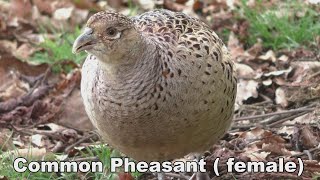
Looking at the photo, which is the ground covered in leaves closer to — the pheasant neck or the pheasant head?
the pheasant neck

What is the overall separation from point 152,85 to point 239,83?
2.05m

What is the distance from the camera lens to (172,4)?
24.8 feet

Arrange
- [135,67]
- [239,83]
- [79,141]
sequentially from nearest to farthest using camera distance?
[135,67]
[79,141]
[239,83]

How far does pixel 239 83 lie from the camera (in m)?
5.82

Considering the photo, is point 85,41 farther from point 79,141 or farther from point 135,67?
point 79,141

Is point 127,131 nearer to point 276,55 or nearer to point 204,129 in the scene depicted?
point 204,129

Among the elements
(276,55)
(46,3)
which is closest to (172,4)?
(46,3)

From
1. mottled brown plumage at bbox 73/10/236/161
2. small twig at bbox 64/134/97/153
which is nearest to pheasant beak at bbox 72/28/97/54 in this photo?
mottled brown plumage at bbox 73/10/236/161

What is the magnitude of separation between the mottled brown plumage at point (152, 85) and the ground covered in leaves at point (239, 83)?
51cm

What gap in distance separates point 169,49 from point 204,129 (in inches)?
18.0

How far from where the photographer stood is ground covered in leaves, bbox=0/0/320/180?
4.86 metres

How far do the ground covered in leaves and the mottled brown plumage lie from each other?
514mm

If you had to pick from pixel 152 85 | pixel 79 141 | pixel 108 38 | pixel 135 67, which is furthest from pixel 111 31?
pixel 79 141

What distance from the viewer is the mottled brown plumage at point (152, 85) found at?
376 centimetres
